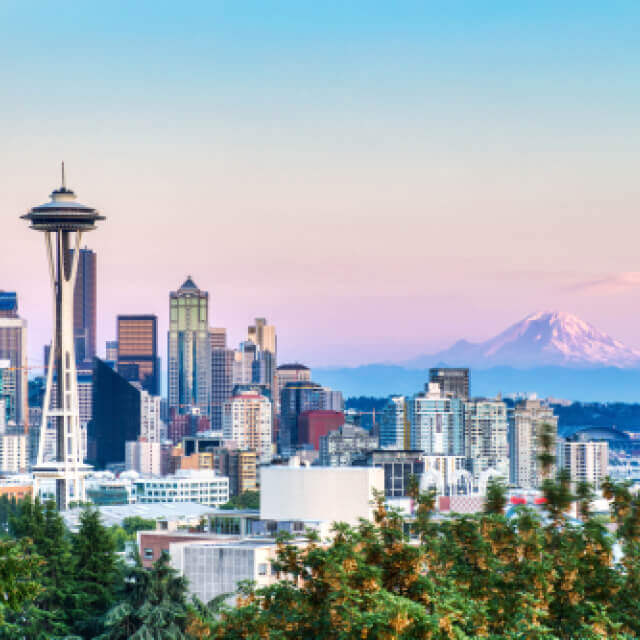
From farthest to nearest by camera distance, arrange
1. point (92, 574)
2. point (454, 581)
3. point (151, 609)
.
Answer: point (92, 574) → point (151, 609) → point (454, 581)

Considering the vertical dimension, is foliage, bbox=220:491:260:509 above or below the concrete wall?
below

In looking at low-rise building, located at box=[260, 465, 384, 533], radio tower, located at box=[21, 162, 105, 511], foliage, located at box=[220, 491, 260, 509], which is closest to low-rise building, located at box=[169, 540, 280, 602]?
low-rise building, located at box=[260, 465, 384, 533]

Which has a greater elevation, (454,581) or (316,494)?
(316,494)

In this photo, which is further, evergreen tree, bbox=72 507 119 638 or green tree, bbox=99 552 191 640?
evergreen tree, bbox=72 507 119 638

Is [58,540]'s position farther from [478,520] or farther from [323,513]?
[323,513]

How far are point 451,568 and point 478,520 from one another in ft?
7.78

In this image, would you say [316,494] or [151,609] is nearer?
[151,609]

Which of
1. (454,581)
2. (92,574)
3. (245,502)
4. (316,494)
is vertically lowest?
(92,574)

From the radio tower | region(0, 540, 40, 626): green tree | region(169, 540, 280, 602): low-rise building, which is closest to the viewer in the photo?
region(0, 540, 40, 626): green tree

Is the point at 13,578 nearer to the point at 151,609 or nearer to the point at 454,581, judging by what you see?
the point at 454,581

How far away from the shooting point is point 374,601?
2636cm

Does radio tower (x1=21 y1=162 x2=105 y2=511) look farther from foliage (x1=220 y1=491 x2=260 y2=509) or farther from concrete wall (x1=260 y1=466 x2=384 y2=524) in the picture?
concrete wall (x1=260 y1=466 x2=384 y2=524)

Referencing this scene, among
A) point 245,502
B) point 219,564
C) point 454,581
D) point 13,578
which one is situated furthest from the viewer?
point 245,502

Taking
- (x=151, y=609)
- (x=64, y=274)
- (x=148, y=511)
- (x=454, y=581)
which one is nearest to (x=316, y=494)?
(x=151, y=609)
